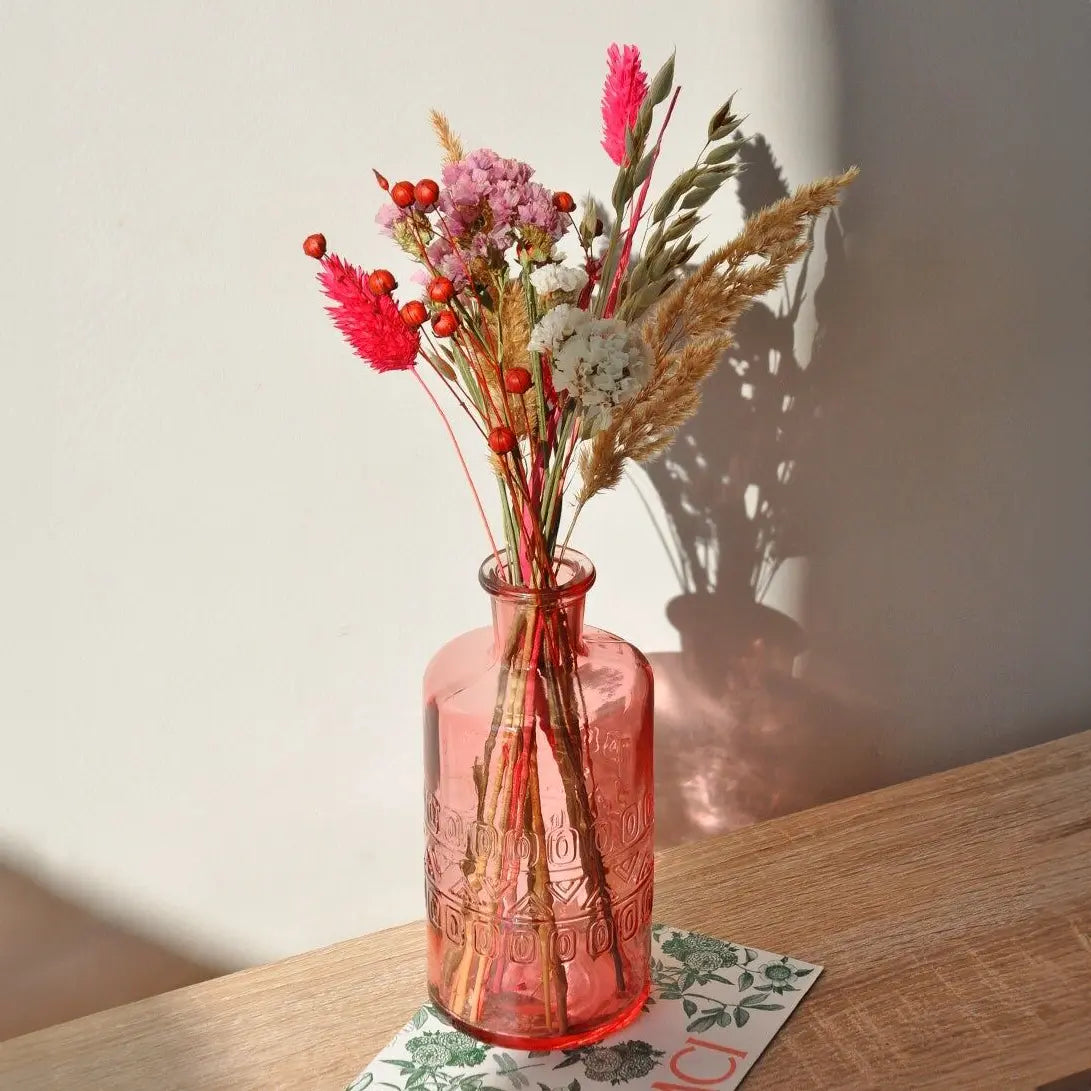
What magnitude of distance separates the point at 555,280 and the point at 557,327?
5cm

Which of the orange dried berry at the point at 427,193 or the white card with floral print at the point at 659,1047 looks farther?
the white card with floral print at the point at 659,1047

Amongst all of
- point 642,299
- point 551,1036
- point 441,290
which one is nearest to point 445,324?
point 441,290

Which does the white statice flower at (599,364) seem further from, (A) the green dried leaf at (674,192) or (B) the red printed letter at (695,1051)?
(B) the red printed letter at (695,1051)

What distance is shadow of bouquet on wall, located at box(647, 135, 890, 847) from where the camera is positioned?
1.07 m

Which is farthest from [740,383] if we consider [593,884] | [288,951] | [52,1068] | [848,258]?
[52,1068]

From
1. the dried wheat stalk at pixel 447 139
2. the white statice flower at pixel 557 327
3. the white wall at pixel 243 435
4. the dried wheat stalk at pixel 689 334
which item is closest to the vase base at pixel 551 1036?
the white wall at pixel 243 435

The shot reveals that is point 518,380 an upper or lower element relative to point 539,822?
upper

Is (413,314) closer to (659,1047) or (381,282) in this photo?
(381,282)

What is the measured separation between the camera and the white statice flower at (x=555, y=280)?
0.75m

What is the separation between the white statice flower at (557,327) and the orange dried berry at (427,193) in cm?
9

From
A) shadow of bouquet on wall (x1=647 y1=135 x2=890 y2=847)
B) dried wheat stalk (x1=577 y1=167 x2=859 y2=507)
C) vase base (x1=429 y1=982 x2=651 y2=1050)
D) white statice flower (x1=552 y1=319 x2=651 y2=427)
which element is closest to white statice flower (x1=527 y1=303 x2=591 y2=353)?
white statice flower (x1=552 y1=319 x2=651 y2=427)

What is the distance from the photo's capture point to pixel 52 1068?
90cm

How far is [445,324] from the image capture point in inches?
29.2

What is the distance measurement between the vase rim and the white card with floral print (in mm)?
313
